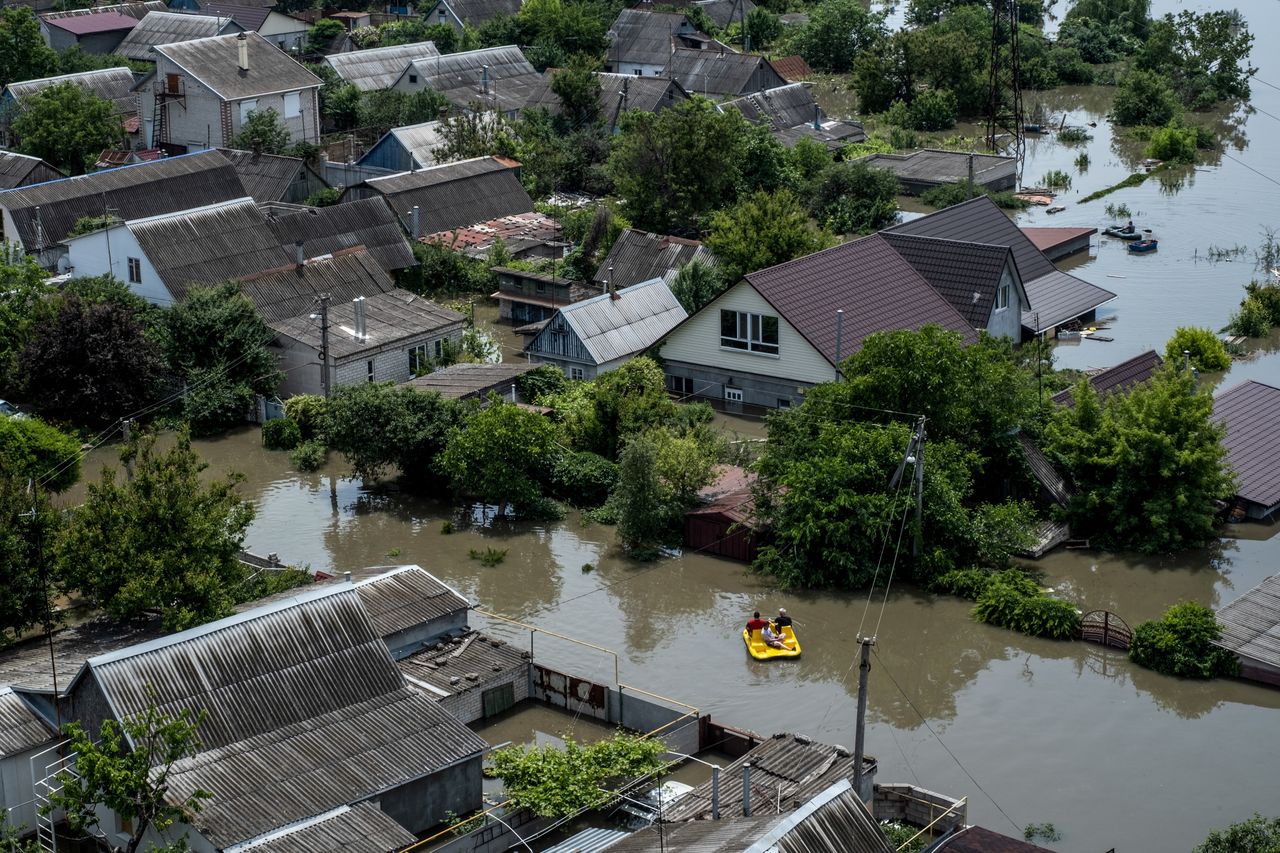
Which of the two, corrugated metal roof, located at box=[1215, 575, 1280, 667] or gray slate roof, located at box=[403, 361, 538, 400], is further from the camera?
gray slate roof, located at box=[403, 361, 538, 400]

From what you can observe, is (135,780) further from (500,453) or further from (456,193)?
(456,193)

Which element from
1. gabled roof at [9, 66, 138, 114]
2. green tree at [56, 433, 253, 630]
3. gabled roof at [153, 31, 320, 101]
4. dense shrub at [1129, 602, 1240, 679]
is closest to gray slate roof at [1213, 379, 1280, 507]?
dense shrub at [1129, 602, 1240, 679]

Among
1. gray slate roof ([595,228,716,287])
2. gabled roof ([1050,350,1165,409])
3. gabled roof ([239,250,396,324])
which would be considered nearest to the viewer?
gabled roof ([1050,350,1165,409])

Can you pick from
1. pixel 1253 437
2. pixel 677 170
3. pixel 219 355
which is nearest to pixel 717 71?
pixel 677 170

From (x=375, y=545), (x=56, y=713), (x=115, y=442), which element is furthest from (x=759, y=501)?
(x=115, y=442)

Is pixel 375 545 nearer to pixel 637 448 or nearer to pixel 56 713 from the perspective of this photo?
pixel 637 448

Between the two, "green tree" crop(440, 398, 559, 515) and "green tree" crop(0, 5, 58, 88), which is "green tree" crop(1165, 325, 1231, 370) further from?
"green tree" crop(0, 5, 58, 88)
